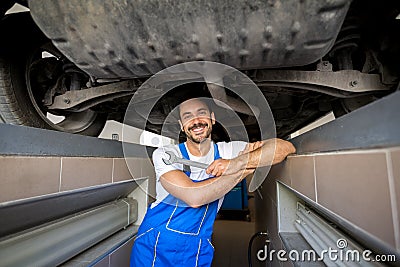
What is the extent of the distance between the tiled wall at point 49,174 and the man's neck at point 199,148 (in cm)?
30

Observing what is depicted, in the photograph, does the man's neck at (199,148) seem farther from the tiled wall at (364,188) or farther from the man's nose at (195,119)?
the tiled wall at (364,188)

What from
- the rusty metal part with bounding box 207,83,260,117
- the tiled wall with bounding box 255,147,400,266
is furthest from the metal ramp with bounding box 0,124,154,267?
the tiled wall with bounding box 255,147,400,266

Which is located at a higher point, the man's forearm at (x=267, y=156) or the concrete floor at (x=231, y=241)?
the man's forearm at (x=267, y=156)

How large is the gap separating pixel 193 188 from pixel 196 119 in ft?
1.00

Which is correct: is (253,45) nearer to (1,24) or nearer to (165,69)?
(165,69)

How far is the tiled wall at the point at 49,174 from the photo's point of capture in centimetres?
47

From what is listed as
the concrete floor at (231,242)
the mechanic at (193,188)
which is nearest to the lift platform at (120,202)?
the mechanic at (193,188)

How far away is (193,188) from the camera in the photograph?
785mm

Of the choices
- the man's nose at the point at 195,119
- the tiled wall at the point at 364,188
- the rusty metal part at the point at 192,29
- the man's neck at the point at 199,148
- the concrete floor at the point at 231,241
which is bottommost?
the concrete floor at the point at 231,241

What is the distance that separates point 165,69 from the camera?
0.67m

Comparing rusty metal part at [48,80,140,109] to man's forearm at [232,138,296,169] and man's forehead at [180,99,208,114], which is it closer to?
man's forehead at [180,99,208,114]

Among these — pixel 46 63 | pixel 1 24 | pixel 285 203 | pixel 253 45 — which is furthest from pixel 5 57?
pixel 285 203

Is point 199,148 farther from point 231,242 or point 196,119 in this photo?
point 231,242

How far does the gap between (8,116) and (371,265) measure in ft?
3.54
